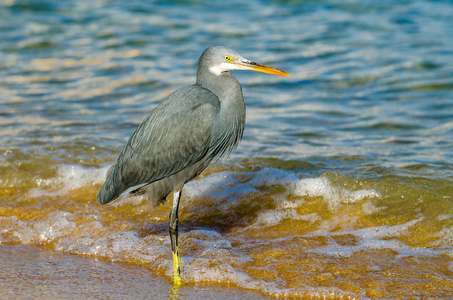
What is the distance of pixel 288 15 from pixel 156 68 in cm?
408

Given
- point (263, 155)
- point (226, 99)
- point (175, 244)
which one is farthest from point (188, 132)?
point (263, 155)

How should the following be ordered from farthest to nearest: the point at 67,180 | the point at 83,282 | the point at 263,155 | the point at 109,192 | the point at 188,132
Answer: the point at 263,155 < the point at 67,180 < the point at 109,192 < the point at 188,132 < the point at 83,282

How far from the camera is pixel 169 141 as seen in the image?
170 inches

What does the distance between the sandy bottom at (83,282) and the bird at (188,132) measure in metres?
0.22

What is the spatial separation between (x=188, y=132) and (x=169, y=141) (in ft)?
0.54

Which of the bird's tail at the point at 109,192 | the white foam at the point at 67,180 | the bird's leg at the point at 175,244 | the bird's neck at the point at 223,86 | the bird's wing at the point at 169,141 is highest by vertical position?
the bird's neck at the point at 223,86

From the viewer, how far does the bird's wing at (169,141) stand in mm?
4234

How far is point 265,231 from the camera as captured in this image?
5.02m

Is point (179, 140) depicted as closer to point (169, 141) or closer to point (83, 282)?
point (169, 141)

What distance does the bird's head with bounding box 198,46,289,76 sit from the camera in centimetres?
428

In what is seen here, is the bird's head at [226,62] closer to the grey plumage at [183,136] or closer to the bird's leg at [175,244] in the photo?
the grey plumage at [183,136]

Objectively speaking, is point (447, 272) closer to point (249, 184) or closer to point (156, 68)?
point (249, 184)

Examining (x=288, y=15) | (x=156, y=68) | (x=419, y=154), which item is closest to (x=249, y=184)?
(x=419, y=154)

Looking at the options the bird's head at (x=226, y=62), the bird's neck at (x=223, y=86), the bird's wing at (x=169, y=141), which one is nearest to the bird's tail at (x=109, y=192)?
the bird's wing at (x=169, y=141)
